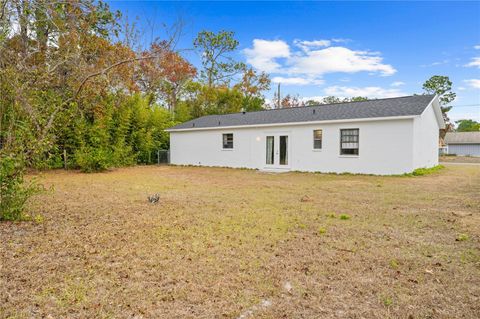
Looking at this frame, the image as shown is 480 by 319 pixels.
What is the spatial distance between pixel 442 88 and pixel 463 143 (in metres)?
9.92

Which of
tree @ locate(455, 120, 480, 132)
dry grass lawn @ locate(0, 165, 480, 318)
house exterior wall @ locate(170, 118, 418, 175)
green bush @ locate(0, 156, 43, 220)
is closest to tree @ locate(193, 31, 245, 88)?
house exterior wall @ locate(170, 118, 418, 175)

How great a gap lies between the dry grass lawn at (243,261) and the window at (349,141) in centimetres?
663

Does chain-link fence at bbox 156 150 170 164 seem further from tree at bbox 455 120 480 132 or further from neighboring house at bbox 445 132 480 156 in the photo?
tree at bbox 455 120 480 132

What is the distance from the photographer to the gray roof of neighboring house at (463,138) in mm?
39975

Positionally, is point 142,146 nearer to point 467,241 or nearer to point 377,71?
point 467,241

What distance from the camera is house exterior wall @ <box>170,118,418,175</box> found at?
39.0 feet

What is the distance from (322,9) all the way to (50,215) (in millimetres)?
15240

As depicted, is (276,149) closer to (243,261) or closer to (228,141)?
(228,141)

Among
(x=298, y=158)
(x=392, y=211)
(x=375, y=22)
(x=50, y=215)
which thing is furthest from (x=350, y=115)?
(x=50, y=215)

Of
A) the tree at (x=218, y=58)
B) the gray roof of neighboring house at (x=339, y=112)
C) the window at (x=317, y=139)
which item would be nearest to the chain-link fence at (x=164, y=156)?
the gray roof of neighboring house at (x=339, y=112)

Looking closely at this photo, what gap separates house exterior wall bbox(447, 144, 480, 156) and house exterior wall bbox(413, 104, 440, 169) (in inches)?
1223

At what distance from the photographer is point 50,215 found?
212 inches

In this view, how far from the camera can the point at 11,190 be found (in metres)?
4.53

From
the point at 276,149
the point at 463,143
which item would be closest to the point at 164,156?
the point at 276,149
